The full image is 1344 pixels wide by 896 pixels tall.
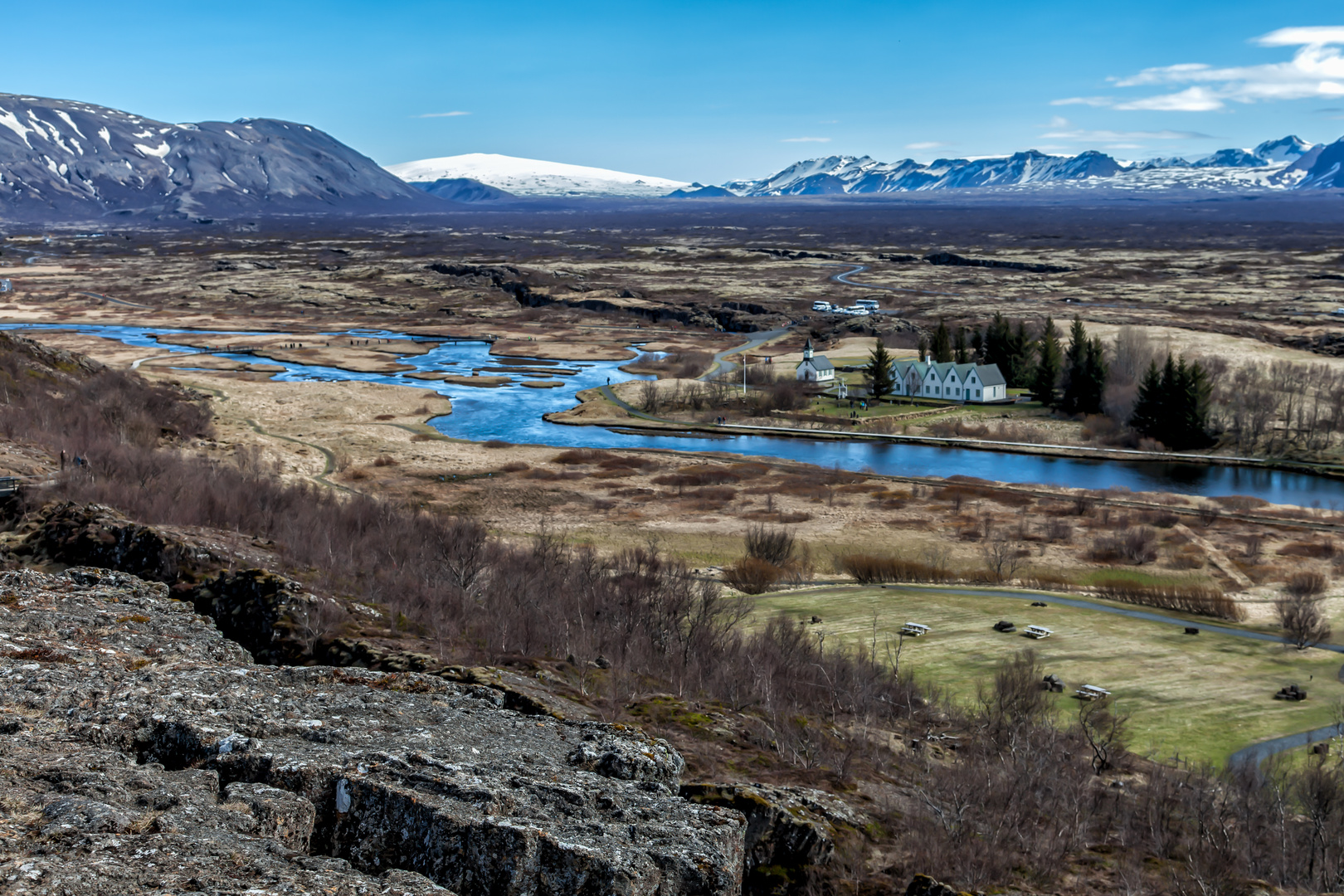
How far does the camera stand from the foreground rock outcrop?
10.4 metres

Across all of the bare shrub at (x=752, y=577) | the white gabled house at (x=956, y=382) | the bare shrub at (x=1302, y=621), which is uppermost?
the white gabled house at (x=956, y=382)

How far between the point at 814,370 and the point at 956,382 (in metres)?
15.5

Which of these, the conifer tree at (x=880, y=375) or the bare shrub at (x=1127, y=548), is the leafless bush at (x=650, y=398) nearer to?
the conifer tree at (x=880, y=375)

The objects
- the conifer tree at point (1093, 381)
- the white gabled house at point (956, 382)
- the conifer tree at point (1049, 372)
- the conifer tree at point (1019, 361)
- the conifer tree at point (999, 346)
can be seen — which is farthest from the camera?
the conifer tree at point (999, 346)

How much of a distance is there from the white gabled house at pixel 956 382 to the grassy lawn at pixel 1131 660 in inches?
2239

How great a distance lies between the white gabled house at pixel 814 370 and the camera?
110 metres

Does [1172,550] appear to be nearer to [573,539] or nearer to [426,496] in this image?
[573,539]

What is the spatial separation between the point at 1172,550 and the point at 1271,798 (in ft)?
113

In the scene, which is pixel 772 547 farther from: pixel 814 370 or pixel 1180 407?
pixel 814 370

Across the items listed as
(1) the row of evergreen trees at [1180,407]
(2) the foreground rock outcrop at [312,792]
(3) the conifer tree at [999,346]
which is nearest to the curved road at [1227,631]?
(2) the foreground rock outcrop at [312,792]

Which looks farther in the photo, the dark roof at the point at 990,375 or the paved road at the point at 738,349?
the paved road at the point at 738,349

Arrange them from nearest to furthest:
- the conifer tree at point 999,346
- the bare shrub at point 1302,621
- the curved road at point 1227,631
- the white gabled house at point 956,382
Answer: the curved road at point 1227,631
the bare shrub at point 1302,621
the white gabled house at point 956,382
the conifer tree at point 999,346

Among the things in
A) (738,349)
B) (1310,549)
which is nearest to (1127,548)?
(1310,549)

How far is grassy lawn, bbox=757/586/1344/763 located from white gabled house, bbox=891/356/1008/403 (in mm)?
56879
